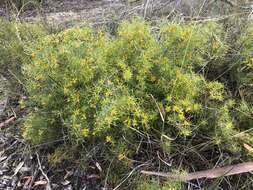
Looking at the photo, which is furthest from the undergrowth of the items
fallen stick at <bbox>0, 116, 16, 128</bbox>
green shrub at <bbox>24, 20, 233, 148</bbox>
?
fallen stick at <bbox>0, 116, 16, 128</bbox>

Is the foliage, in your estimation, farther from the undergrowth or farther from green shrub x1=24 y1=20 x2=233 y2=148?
green shrub x1=24 y1=20 x2=233 y2=148

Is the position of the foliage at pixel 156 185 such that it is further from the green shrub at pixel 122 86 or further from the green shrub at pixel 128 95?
the green shrub at pixel 122 86

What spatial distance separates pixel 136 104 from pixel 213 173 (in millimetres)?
533

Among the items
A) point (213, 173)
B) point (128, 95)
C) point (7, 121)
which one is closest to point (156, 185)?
point (213, 173)

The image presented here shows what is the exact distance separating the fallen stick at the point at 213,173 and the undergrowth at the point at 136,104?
5cm

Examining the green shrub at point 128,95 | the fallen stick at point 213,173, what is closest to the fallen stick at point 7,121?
the green shrub at point 128,95

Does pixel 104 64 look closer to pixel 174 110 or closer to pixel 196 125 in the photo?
pixel 174 110

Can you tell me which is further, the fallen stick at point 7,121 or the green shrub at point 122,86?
the fallen stick at point 7,121

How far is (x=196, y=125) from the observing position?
1.69 metres

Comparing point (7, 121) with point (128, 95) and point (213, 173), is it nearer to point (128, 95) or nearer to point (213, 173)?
point (128, 95)

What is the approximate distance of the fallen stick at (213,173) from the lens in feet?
5.20

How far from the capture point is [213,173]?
5.37 ft

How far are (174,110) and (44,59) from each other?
0.73 m

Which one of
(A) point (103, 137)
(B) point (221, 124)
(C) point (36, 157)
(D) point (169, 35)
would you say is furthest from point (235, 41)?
(C) point (36, 157)
